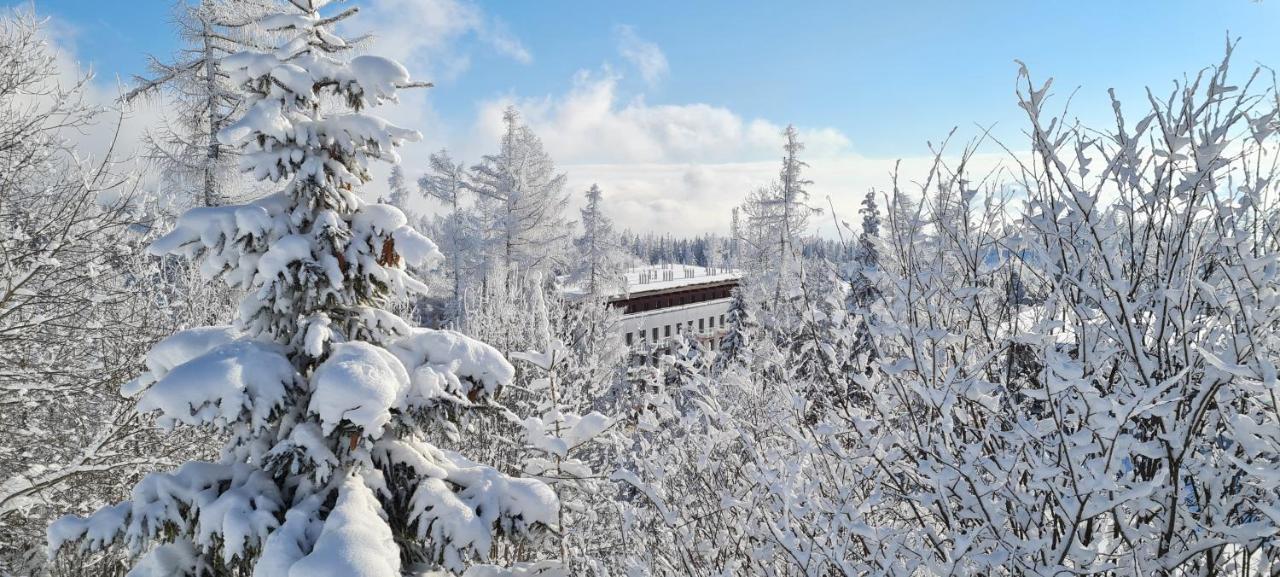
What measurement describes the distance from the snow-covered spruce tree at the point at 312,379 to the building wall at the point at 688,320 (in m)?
33.5

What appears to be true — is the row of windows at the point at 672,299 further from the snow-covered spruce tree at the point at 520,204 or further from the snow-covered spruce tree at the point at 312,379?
the snow-covered spruce tree at the point at 312,379

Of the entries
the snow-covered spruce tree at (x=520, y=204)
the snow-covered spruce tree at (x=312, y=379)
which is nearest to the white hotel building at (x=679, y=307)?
the snow-covered spruce tree at (x=520, y=204)

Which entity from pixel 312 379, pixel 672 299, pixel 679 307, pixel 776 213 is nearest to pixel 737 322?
A: pixel 776 213

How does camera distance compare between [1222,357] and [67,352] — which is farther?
[67,352]

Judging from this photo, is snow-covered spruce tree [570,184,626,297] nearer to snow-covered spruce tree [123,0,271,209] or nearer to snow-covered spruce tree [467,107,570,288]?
snow-covered spruce tree [467,107,570,288]

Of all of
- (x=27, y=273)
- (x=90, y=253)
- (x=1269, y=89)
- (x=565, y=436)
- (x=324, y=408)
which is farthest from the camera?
(x=90, y=253)

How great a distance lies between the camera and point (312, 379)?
3834 millimetres

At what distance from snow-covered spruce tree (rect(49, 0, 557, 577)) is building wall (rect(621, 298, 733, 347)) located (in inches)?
1318

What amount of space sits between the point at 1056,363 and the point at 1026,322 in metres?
2.32

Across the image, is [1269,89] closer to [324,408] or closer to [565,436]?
[565,436]

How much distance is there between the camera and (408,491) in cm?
415

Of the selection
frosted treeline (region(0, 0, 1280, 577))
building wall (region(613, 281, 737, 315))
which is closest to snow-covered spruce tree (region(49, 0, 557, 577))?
frosted treeline (region(0, 0, 1280, 577))

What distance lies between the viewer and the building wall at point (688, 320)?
4066cm

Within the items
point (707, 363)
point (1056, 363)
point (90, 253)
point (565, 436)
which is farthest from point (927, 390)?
point (90, 253)
